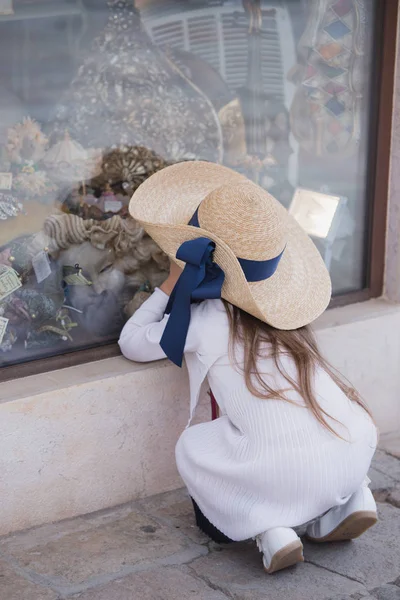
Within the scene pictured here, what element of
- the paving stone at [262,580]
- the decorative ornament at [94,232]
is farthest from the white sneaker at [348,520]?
the decorative ornament at [94,232]

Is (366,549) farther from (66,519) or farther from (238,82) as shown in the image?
(238,82)

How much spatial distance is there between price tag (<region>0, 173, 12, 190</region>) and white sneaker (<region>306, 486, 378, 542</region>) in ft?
5.21

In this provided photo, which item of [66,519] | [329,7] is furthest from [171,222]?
[329,7]

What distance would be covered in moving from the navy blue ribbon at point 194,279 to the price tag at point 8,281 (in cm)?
64

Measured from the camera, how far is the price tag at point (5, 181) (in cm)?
319

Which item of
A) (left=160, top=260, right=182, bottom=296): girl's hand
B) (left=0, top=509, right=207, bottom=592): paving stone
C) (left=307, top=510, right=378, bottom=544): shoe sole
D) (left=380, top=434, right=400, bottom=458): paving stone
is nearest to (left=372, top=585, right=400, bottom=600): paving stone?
(left=307, top=510, right=378, bottom=544): shoe sole

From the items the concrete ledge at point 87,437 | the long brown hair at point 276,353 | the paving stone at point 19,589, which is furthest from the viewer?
the concrete ledge at point 87,437

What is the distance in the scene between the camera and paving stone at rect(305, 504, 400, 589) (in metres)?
2.92

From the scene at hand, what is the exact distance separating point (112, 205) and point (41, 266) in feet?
1.23

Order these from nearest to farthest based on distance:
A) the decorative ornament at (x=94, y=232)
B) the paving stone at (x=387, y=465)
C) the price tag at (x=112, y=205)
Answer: the decorative ornament at (x=94, y=232) < the price tag at (x=112, y=205) < the paving stone at (x=387, y=465)

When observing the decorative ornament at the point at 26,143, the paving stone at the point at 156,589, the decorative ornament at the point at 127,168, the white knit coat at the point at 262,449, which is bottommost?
the paving stone at the point at 156,589

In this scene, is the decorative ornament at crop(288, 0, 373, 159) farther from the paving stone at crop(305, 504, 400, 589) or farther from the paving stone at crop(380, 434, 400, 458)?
the paving stone at crop(305, 504, 400, 589)

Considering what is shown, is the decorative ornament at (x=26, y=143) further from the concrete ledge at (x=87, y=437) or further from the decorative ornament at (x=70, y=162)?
the concrete ledge at (x=87, y=437)

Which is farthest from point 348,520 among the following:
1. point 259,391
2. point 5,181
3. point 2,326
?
point 5,181
